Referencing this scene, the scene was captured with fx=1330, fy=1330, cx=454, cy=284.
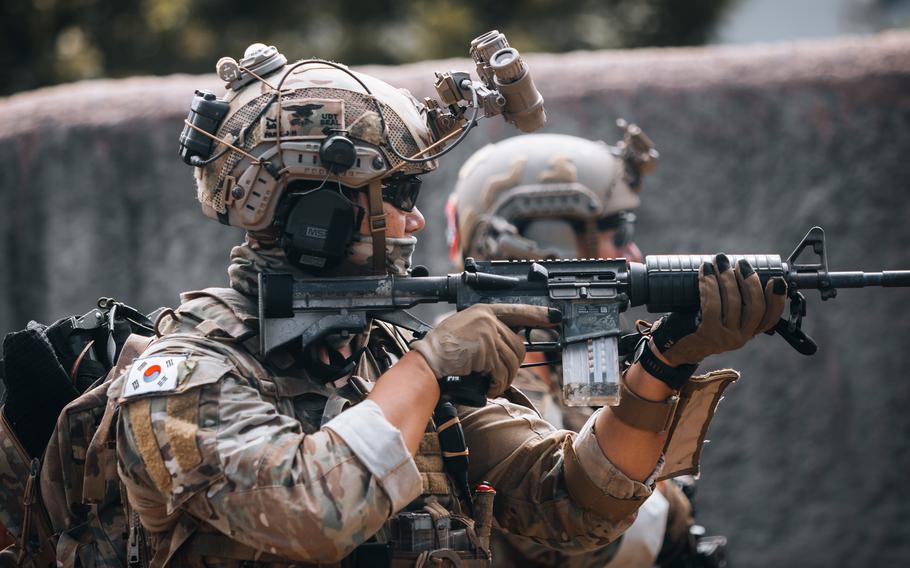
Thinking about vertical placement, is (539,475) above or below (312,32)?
below

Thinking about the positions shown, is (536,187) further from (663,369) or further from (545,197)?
(663,369)

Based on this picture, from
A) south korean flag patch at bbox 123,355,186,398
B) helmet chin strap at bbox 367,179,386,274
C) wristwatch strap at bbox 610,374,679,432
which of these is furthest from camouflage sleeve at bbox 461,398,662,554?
south korean flag patch at bbox 123,355,186,398

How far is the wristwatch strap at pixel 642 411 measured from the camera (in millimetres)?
3906

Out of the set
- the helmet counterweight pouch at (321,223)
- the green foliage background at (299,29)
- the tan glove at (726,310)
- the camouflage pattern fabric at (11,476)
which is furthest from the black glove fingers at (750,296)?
the green foliage background at (299,29)

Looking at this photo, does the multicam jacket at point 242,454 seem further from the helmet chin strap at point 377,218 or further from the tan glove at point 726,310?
the tan glove at point 726,310

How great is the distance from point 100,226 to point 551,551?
5827 mm

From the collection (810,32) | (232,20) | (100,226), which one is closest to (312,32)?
(232,20)

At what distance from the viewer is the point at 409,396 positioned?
11.7ft

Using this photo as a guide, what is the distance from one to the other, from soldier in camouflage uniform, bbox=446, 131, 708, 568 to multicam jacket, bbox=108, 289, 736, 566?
1.87 metres

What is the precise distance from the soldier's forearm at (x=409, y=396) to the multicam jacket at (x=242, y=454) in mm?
51

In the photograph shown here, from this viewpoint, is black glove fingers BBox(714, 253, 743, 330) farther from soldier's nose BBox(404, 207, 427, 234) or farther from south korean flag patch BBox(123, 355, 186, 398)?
south korean flag patch BBox(123, 355, 186, 398)

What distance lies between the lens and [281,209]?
12.6 ft

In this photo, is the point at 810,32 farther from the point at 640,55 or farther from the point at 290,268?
the point at 290,268

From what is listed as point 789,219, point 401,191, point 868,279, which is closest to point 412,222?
point 401,191
